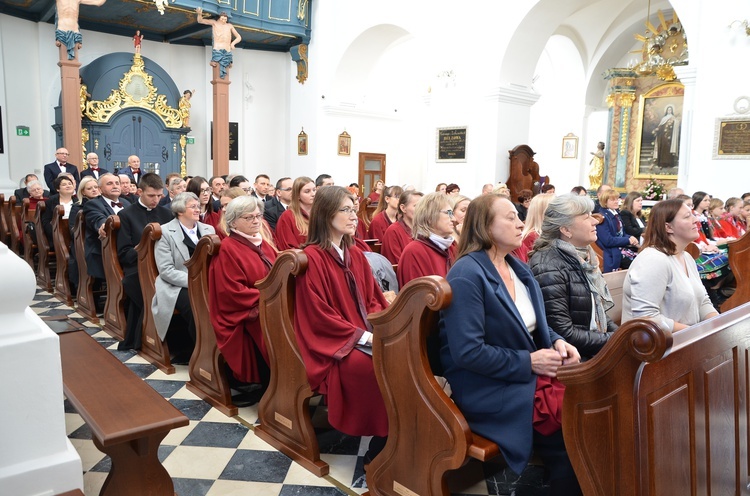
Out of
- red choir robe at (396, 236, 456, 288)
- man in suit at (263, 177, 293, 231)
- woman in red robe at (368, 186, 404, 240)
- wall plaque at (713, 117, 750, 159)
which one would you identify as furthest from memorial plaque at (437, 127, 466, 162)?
red choir robe at (396, 236, 456, 288)

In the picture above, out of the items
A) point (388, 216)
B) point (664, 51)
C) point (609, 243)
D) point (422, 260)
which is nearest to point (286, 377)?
point (422, 260)

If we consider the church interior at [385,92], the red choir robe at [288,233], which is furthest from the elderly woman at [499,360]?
the church interior at [385,92]

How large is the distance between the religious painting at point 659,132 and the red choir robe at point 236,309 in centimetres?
1489

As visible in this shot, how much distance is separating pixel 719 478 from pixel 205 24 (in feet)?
44.6

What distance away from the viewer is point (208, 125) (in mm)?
14953

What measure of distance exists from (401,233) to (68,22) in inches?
369

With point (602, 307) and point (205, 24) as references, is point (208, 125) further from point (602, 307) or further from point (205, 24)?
point (602, 307)

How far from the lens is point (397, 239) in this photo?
5254 millimetres

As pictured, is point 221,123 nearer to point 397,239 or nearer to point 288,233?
point 288,233

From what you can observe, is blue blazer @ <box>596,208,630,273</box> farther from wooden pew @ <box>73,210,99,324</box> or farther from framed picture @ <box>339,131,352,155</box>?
framed picture @ <box>339,131,352,155</box>

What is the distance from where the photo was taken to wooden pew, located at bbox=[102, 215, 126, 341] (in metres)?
5.14

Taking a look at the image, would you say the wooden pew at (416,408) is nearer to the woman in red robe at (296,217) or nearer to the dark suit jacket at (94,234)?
the woman in red robe at (296,217)

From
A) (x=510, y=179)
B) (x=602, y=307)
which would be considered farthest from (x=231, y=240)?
(x=510, y=179)

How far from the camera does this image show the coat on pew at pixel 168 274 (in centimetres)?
444
